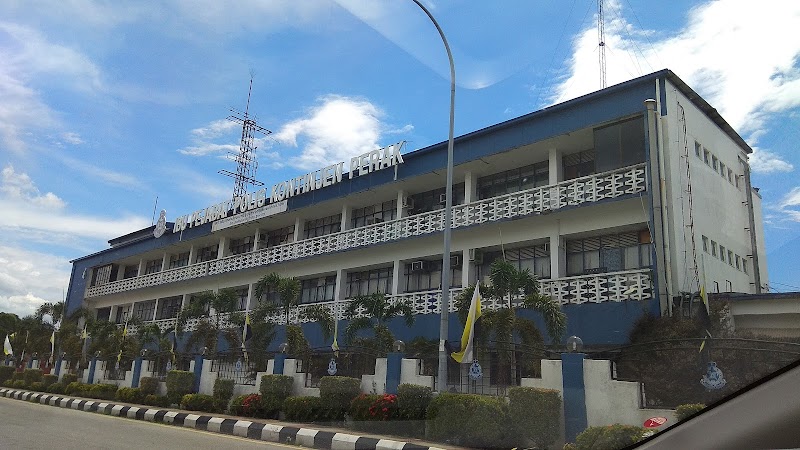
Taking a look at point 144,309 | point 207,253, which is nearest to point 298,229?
point 207,253

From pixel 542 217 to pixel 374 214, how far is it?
8.63 metres

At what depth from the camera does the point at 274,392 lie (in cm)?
1473

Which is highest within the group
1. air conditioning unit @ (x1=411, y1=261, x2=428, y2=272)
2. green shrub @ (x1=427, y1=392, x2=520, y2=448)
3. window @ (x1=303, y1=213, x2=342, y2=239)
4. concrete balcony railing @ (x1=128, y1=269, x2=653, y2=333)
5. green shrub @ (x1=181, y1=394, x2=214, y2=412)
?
window @ (x1=303, y1=213, x2=342, y2=239)

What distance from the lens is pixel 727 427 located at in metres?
2.10

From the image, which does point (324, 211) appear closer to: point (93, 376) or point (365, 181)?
point (365, 181)

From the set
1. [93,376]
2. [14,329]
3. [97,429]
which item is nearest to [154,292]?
[93,376]

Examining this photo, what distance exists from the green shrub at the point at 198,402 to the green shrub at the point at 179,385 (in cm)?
113

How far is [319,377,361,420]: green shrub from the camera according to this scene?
42.6 ft

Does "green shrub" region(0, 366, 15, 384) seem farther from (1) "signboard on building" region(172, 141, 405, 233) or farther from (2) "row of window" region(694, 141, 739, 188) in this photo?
(2) "row of window" region(694, 141, 739, 188)

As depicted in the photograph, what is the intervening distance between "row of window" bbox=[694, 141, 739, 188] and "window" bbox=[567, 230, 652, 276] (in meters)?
9.84

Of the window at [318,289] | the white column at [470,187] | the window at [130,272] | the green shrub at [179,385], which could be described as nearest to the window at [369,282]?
the window at [318,289]

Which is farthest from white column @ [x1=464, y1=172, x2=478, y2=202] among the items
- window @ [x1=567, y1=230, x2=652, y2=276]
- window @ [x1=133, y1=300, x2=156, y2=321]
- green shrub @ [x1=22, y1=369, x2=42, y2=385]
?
window @ [x1=133, y1=300, x2=156, y2=321]

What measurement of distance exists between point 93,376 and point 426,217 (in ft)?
53.5

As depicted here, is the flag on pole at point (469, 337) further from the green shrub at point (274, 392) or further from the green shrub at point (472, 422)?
the green shrub at point (274, 392)
